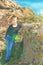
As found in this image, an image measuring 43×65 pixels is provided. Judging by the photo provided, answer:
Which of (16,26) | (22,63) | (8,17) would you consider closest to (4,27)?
(8,17)

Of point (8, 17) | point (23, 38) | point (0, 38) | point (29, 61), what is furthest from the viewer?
point (8, 17)

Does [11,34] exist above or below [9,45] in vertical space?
above

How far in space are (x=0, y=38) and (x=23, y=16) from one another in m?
2.06

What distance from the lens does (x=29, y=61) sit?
11.3m

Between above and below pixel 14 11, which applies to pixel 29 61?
below

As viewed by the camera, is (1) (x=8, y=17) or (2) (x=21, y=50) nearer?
(2) (x=21, y=50)

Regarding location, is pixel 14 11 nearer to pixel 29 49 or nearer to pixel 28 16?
pixel 28 16

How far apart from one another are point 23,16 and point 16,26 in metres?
3.07

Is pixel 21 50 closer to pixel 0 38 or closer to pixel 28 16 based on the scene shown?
pixel 0 38

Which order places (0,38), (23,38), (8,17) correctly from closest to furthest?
(23,38)
(0,38)
(8,17)

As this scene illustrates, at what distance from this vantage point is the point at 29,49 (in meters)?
11.4

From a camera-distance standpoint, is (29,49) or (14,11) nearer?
(29,49)

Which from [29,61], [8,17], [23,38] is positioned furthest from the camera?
[8,17]

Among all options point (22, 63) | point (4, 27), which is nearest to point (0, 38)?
point (4, 27)
